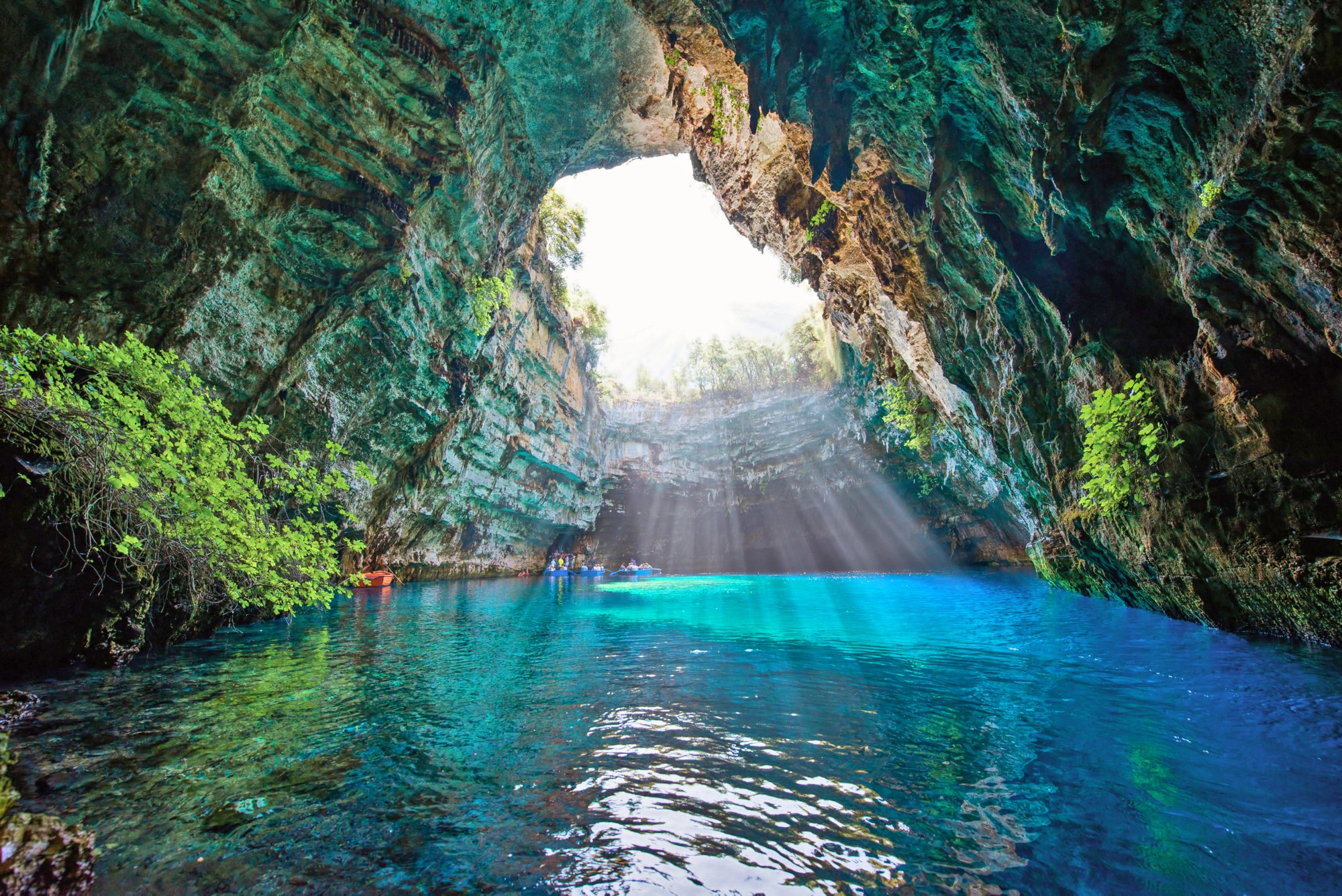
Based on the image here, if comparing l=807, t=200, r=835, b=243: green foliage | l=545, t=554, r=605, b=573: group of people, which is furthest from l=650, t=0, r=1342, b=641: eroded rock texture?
l=545, t=554, r=605, b=573: group of people

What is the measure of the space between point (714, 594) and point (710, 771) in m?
14.7

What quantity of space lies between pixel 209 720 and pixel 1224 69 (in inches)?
365

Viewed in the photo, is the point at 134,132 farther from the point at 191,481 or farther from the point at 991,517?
the point at 991,517

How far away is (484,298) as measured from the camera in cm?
1592

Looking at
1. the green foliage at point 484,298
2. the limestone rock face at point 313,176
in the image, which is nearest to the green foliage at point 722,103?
the limestone rock face at point 313,176

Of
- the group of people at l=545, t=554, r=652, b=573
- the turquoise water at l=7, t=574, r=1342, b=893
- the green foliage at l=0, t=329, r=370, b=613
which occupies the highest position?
the green foliage at l=0, t=329, r=370, b=613

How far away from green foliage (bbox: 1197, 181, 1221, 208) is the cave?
0.19ft

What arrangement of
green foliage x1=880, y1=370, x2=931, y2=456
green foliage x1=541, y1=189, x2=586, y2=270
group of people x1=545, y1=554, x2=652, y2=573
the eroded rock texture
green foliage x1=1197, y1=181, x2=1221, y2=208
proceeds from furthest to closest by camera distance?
group of people x1=545, y1=554, x2=652, y2=573
green foliage x1=541, y1=189, x2=586, y2=270
green foliage x1=880, y1=370, x2=931, y2=456
green foliage x1=1197, y1=181, x2=1221, y2=208
the eroded rock texture

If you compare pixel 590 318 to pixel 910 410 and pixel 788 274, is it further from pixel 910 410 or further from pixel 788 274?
pixel 910 410

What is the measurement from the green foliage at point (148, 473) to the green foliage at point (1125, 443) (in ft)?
31.2

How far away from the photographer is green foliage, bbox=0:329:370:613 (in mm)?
4406

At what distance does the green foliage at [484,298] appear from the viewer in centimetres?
1548

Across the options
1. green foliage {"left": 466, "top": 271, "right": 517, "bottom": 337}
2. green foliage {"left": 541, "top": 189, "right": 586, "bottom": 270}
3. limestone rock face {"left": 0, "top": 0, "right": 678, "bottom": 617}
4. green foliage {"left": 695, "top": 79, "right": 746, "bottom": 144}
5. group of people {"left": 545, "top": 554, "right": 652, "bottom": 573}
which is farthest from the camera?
group of people {"left": 545, "top": 554, "right": 652, "bottom": 573}

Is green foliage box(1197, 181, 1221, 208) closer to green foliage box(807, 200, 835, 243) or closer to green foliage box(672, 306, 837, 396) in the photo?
green foliage box(807, 200, 835, 243)
